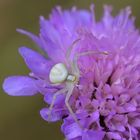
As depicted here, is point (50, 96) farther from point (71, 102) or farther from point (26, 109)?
point (26, 109)

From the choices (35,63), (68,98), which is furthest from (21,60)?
(68,98)

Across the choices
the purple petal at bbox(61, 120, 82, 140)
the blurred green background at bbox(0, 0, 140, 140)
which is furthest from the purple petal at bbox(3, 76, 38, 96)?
the blurred green background at bbox(0, 0, 140, 140)

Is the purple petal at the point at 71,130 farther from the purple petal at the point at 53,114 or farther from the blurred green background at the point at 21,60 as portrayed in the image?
the blurred green background at the point at 21,60

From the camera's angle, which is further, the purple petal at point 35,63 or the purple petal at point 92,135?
the purple petal at point 35,63

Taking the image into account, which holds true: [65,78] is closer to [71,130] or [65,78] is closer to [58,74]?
[58,74]

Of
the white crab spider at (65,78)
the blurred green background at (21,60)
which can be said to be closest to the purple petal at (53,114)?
the white crab spider at (65,78)

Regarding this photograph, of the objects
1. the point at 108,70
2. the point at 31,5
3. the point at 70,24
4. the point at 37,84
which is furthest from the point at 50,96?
the point at 31,5

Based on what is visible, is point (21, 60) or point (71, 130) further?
point (21, 60)
